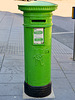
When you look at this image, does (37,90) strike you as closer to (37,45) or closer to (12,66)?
(37,45)

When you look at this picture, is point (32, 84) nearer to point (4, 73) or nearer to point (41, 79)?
point (41, 79)

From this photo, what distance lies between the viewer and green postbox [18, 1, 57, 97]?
146 inches

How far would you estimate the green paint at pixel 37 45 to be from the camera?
3.70m

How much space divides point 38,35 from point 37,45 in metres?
0.18

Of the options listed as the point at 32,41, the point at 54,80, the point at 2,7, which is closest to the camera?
the point at 32,41

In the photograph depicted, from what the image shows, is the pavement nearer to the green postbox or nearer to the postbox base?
the postbox base

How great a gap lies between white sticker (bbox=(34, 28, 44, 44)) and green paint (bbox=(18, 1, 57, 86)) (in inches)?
0.7

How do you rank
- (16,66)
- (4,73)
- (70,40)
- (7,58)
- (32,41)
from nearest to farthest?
1. (32,41)
2. (4,73)
3. (16,66)
4. (7,58)
5. (70,40)

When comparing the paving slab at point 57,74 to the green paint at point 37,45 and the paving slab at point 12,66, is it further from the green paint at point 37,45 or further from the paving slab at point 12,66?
the green paint at point 37,45

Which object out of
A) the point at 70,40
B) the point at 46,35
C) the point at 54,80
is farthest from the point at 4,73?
the point at 70,40

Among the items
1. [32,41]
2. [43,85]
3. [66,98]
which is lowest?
[66,98]

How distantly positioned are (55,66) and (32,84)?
202cm

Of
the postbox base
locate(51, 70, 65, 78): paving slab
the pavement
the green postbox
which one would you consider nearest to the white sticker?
the green postbox

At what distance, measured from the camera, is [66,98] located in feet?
13.6
